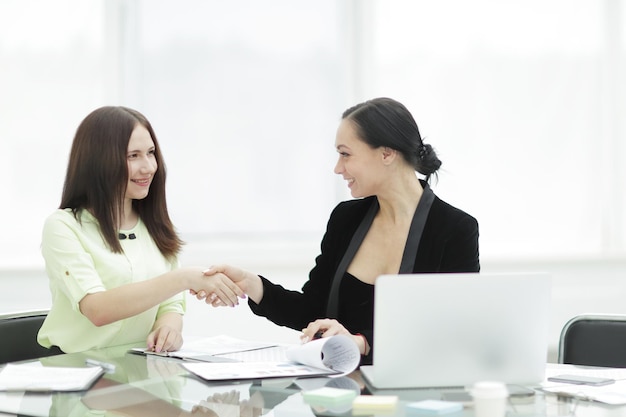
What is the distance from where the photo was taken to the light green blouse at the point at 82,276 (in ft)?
7.86

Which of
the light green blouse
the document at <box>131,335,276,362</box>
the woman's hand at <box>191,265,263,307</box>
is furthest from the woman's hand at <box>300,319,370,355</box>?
the light green blouse

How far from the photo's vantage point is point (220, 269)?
261cm

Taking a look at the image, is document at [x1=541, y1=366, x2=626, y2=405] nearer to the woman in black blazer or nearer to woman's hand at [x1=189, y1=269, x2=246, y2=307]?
the woman in black blazer

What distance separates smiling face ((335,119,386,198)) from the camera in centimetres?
259

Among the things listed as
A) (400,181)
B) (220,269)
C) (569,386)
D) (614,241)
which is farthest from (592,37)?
(569,386)

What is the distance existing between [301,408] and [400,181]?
1207 mm

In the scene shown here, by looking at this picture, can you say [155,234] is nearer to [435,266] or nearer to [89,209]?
[89,209]

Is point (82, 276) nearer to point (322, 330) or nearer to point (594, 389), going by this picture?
point (322, 330)

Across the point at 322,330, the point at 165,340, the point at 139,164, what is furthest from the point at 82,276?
the point at 322,330

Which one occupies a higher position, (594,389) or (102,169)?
(102,169)

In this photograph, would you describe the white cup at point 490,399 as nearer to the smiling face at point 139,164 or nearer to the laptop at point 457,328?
the laptop at point 457,328

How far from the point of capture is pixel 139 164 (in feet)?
8.59

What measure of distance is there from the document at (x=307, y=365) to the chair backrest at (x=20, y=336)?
844 millimetres

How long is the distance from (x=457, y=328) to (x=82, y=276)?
1241mm
